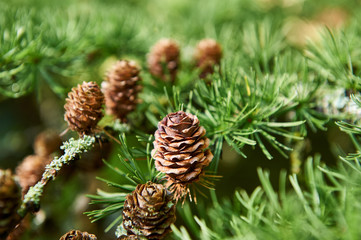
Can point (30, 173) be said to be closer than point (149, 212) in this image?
No

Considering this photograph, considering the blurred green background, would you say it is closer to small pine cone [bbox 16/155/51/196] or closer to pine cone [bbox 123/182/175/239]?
small pine cone [bbox 16/155/51/196]

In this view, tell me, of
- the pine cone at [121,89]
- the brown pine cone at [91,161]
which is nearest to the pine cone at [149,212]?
the pine cone at [121,89]

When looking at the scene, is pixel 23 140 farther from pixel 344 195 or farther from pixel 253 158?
pixel 344 195

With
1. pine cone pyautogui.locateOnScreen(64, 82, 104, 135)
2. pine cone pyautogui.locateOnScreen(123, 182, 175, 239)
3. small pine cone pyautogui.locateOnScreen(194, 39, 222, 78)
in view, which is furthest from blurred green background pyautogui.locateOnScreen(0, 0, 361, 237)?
pine cone pyautogui.locateOnScreen(123, 182, 175, 239)

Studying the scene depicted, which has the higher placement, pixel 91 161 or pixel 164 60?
pixel 164 60

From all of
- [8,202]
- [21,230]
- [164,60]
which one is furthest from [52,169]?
[164,60]

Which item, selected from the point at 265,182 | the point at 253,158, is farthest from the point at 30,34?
the point at 253,158

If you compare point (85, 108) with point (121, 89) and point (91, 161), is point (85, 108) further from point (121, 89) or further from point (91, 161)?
point (91, 161)
